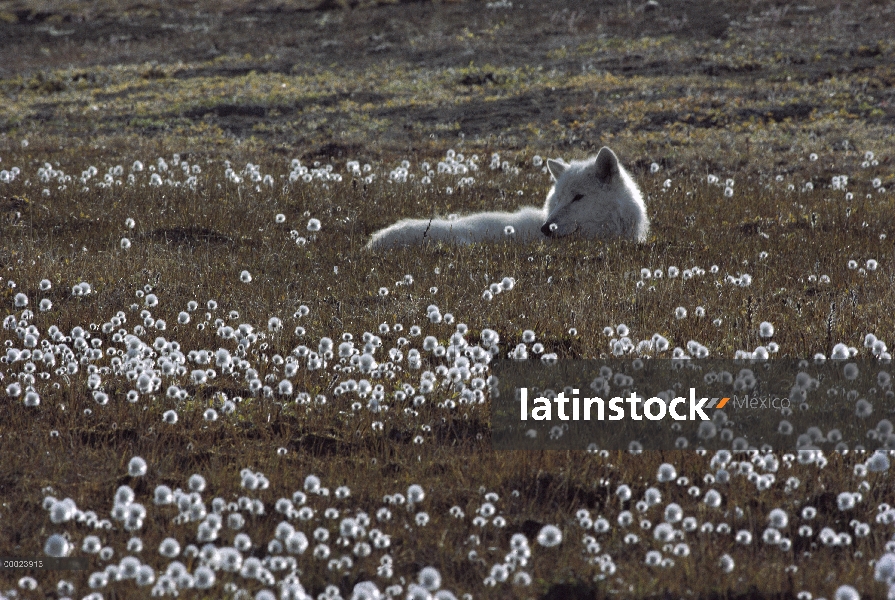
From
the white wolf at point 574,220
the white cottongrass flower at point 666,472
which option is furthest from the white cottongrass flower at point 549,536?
the white wolf at point 574,220

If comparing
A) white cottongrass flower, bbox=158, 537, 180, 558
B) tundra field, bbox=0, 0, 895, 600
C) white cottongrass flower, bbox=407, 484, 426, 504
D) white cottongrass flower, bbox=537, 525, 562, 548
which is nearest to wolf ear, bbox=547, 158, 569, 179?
tundra field, bbox=0, 0, 895, 600

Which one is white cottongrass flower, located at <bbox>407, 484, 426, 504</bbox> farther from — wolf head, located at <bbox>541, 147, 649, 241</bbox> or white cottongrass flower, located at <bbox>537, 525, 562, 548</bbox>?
wolf head, located at <bbox>541, 147, 649, 241</bbox>

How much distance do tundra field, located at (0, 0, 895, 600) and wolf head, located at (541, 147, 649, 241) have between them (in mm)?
543

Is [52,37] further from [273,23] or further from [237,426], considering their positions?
[237,426]

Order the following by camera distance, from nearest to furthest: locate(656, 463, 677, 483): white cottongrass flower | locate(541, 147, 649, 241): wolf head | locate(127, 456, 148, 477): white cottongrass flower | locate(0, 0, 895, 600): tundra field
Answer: locate(0, 0, 895, 600): tundra field
locate(127, 456, 148, 477): white cottongrass flower
locate(656, 463, 677, 483): white cottongrass flower
locate(541, 147, 649, 241): wolf head

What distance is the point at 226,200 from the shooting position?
13594 millimetres

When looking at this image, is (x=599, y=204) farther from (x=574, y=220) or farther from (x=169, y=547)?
(x=169, y=547)

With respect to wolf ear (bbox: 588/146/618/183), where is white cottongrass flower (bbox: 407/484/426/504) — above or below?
below

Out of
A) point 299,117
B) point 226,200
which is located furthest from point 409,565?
point 299,117

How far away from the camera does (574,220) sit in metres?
10.9

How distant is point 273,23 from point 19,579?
5158cm

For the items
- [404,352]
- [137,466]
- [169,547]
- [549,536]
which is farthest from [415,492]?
[404,352]

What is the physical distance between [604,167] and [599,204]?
48 cm

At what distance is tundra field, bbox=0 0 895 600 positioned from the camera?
12.7 feet
